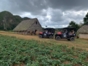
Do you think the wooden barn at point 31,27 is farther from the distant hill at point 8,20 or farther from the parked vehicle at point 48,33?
the distant hill at point 8,20

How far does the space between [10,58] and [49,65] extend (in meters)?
2.29

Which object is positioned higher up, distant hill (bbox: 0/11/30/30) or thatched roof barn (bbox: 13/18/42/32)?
distant hill (bbox: 0/11/30/30)

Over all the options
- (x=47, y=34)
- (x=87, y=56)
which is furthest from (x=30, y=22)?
(x=87, y=56)

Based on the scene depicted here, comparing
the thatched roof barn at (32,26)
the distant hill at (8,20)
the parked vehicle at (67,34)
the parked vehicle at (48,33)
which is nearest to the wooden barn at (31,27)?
the thatched roof barn at (32,26)

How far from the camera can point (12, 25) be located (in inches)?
2660

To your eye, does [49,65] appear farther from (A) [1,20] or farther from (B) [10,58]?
(A) [1,20]

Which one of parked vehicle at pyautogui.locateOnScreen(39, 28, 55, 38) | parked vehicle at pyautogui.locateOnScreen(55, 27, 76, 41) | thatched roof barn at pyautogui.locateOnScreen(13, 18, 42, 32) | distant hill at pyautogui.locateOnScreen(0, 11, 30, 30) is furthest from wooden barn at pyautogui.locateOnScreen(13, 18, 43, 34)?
distant hill at pyautogui.locateOnScreen(0, 11, 30, 30)

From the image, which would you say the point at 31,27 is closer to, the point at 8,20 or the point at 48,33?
the point at 48,33

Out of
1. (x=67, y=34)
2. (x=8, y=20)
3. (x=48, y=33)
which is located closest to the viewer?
(x=67, y=34)

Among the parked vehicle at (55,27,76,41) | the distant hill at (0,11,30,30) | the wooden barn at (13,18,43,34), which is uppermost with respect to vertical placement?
the distant hill at (0,11,30,30)

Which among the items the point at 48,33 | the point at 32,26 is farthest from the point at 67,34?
the point at 32,26

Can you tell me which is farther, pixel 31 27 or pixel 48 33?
pixel 31 27

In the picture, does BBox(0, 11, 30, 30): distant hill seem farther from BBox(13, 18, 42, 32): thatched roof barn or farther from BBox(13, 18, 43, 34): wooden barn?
BBox(13, 18, 42, 32): thatched roof barn

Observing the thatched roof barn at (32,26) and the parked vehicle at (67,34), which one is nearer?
the parked vehicle at (67,34)
